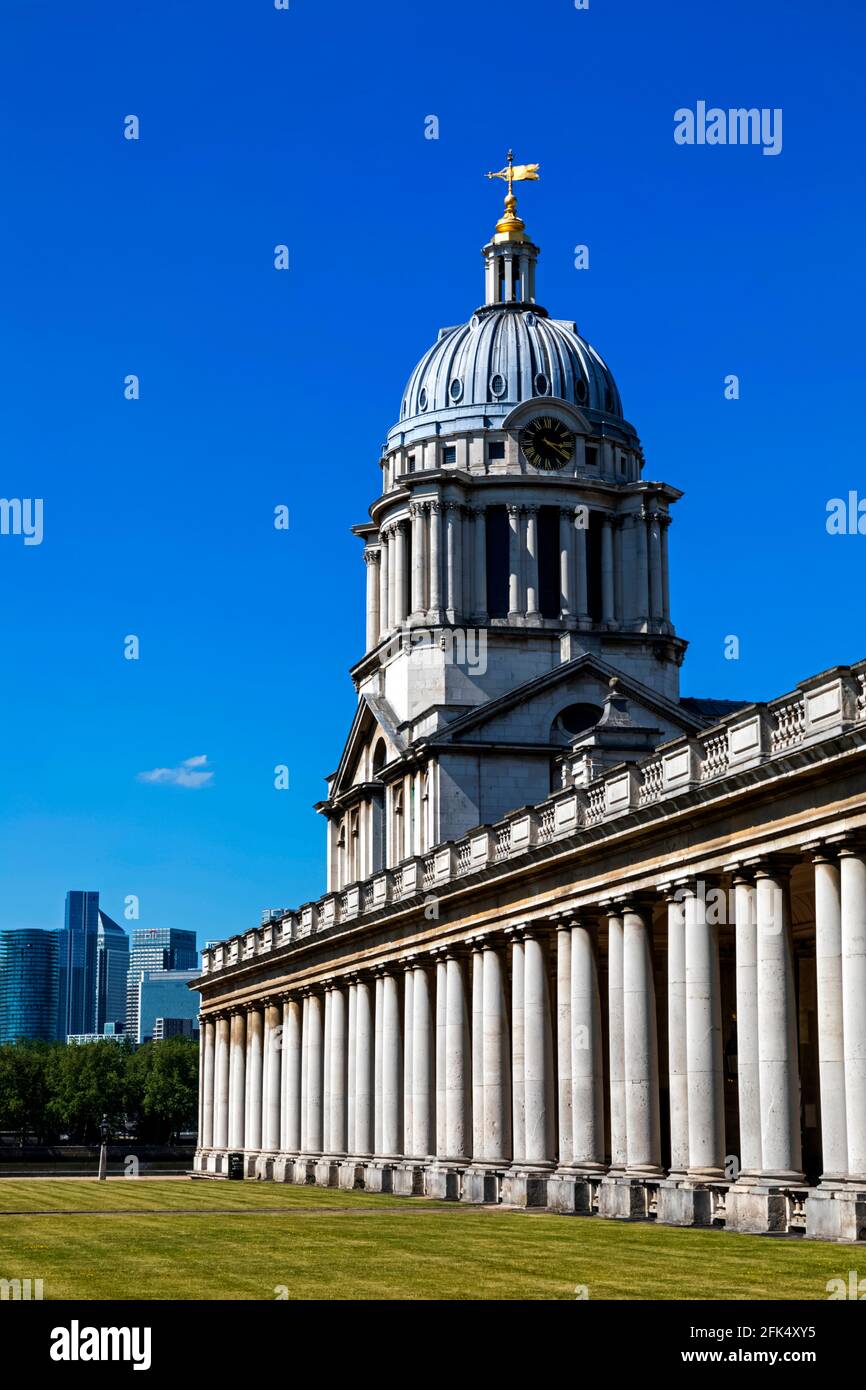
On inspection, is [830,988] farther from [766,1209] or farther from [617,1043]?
[617,1043]

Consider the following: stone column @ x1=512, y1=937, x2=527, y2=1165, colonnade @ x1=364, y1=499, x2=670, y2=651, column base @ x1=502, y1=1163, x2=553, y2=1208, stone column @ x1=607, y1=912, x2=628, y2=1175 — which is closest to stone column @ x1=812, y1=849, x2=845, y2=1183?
stone column @ x1=607, y1=912, x2=628, y2=1175

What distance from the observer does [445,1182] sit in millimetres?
66875

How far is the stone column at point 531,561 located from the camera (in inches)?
3848

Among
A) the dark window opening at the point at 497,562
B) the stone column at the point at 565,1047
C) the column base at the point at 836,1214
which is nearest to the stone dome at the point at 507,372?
the dark window opening at the point at 497,562

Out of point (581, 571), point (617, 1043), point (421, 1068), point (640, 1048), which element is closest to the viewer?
point (640, 1048)

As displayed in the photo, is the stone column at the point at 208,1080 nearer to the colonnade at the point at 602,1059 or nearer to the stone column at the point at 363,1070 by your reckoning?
the colonnade at the point at 602,1059

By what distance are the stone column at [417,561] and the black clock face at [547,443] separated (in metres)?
5.99

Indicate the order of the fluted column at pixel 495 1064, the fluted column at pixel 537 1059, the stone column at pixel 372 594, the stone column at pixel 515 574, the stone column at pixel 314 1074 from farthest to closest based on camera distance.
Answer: the stone column at pixel 372 594 < the stone column at pixel 515 574 < the stone column at pixel 314 1074 < the fluted column at pixel 495 1064 < the fluted column at pixel 537 1059

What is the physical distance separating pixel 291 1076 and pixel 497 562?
25846 millimetres

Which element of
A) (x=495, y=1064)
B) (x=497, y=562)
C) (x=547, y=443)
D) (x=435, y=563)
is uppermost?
(x=547, y=443)

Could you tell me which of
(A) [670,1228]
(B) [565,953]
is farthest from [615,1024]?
(A) [670,1228]

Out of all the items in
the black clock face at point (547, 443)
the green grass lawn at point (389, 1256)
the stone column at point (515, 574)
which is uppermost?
the black clock face at point (547, 443)

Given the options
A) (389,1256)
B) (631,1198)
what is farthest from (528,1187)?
(389,1256)
